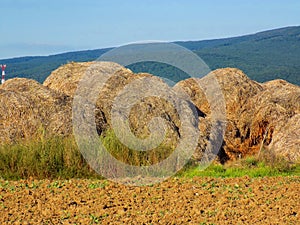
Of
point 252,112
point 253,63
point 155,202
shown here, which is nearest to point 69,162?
point 155,202

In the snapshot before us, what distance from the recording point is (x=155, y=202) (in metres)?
7.64

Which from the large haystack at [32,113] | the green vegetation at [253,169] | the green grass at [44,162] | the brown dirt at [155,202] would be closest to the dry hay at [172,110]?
the large haystack at [32,113]

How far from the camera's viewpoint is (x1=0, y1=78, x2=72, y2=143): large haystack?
38.1 feet

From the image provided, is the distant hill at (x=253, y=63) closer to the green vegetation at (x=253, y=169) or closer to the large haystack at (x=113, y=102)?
the large haystack at (x=113, y=102)

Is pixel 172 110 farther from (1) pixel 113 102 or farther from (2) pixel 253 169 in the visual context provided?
(2) pixel 253 169

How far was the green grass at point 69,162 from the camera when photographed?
966 centimetres

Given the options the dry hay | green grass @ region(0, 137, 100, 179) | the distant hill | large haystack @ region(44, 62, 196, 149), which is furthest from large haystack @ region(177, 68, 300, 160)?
the distant hill

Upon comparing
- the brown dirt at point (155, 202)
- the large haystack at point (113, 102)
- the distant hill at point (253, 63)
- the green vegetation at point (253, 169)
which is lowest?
the distant hill at point (253, 63)

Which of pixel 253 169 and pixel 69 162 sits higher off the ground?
pixel 69 162

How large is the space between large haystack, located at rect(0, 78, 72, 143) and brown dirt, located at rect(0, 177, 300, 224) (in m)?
2.69

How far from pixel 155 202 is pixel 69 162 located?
253 centimetres

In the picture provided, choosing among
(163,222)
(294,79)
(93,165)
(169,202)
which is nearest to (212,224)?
(163,222)

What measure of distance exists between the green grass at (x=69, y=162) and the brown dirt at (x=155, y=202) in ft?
2.20

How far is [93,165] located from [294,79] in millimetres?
92303
